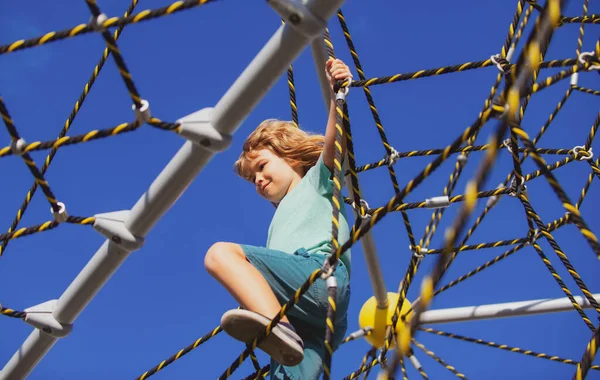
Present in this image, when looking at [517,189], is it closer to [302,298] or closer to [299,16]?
[302,298]

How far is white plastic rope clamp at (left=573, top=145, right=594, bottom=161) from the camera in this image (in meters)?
2.41

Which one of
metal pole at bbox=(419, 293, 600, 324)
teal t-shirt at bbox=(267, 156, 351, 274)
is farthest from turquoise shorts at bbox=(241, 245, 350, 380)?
metal pole at bbox=(419, 293, 600, 324)

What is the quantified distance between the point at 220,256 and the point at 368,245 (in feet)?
2.10

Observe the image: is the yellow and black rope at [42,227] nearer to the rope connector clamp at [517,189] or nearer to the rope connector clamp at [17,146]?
the rope connector clamp at [17,146]

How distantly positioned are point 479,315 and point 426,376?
0.73ft

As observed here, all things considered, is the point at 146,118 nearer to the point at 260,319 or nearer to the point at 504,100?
the point at 260,319

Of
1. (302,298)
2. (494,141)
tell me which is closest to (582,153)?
(302,298)

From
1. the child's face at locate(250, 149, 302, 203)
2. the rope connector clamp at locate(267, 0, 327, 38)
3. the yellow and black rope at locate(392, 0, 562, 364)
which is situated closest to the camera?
the yellow and black rope at locate(392, 0, 562, 364)

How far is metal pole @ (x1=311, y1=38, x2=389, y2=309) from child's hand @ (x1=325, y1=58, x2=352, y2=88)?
63mm

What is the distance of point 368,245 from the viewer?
7.02 ft

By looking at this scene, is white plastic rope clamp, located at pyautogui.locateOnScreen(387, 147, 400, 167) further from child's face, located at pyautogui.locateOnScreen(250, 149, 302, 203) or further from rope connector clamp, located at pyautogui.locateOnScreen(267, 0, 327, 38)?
rope connector clamp, located at pyautogui.locateOnScreen(267, 0, 327, 38)

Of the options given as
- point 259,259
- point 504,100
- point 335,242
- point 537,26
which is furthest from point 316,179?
point 537,26

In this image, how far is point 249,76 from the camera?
4.41ft

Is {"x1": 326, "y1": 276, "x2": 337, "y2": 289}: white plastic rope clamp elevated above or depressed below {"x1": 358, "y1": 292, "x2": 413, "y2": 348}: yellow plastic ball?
below
